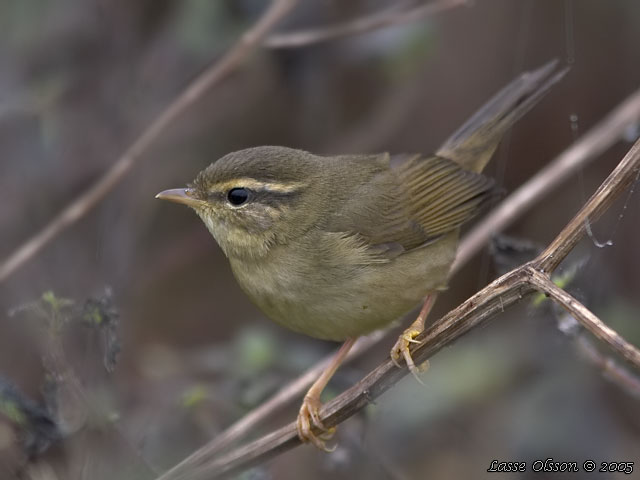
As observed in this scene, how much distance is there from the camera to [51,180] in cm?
484

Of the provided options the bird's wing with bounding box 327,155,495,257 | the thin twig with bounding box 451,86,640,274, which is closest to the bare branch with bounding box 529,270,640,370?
the bird's wing with bounding box 327,155,495,257

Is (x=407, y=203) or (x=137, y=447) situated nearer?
(x=137, y=447)

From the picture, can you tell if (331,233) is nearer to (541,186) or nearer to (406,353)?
(406,353)

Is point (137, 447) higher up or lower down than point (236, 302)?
lower down

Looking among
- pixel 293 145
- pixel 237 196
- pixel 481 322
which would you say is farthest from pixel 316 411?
pixel 293 145

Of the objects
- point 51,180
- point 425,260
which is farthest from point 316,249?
point 51,180

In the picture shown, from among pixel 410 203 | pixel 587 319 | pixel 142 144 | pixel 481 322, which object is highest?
pixel 142 144

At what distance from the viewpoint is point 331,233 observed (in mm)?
3463

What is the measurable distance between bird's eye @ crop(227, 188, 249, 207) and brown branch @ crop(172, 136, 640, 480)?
35.2 inches

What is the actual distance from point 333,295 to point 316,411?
54cm

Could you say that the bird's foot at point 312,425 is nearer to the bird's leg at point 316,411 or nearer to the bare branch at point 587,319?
the bird's leg at point 316,411

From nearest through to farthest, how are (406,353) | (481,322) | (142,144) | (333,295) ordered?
1. (481,322)
2. (406,353)
3. (333,295)
4. (142,144)

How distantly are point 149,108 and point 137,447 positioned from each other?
2.49 m

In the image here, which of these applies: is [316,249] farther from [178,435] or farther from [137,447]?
[178,435]
